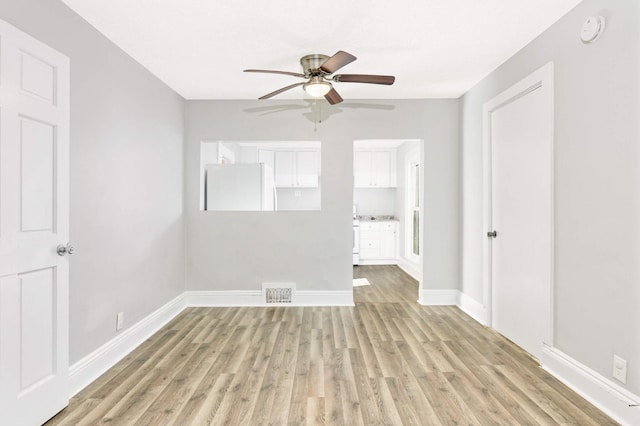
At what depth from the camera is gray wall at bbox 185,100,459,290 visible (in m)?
→ 4.12

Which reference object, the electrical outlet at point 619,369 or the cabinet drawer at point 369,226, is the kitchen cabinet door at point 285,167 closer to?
the cabinet drawer at point 369,226

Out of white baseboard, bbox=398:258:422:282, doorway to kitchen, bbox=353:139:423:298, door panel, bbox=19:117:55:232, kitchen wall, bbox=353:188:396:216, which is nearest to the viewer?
door panel, bbox=19:117:55:232

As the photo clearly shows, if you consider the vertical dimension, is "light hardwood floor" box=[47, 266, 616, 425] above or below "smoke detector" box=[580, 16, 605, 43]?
below

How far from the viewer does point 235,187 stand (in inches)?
167

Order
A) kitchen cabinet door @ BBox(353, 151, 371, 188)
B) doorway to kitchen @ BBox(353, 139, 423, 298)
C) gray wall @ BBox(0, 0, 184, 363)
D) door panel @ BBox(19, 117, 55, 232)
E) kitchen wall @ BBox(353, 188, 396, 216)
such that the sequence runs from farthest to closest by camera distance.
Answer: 1. kitchen wall @ BBox(353, 188, 396, 216)
2. kitchen cabinet door @ BBox(353, 151, 371, 188)
3. doorway to kitchen @ BBox(353, 139, 423, 298)
4. gray wall @ BBox(0, 0, 184, 363)
5. door panel @ BBox(19, 117, 55, 232)

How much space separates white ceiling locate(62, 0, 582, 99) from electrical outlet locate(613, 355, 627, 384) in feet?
7.07

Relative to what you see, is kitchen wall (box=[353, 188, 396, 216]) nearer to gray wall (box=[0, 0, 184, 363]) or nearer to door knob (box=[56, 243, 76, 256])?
gray wall (box=[0, 0, 184, 363])

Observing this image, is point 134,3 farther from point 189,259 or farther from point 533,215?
point 533,215

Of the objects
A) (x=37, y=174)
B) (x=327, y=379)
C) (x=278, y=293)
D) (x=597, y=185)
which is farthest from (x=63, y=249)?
(x=597, y=185)

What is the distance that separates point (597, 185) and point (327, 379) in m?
2.07

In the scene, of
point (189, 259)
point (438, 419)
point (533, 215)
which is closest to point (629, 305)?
point (533, 215)

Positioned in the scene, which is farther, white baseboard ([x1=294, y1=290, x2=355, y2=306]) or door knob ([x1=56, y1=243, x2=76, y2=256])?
white baseboard ([x1=294, y1=290, x2=355, y2=306])

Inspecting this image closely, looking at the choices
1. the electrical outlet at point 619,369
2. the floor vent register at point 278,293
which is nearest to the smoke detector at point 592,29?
the electrical outlet at point 619,369

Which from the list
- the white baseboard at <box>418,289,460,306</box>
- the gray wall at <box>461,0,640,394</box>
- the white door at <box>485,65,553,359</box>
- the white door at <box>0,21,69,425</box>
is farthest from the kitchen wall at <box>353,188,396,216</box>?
the white door at <box>0,21,69,425</box>
